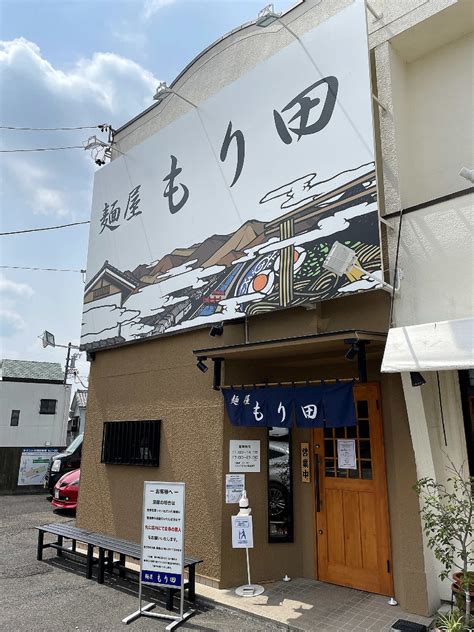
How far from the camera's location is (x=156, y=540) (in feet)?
17.7

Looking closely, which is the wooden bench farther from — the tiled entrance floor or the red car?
the red car

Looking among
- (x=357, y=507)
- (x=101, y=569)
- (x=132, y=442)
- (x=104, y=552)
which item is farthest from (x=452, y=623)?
(x=132, y=442)

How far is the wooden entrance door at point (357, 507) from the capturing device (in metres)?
5.75

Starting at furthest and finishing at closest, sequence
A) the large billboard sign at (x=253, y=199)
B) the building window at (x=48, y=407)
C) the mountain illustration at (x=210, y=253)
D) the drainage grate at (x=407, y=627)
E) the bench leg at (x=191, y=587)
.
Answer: the building window at (x=48, y=407), the mountain illustration at (x=210, y=253), the large billboard sign at (x=253, y=199), the bench leg at (x=191, y=587), the drainage grate at (x=407, y=627)

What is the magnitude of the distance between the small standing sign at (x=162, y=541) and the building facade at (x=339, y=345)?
1.04 m

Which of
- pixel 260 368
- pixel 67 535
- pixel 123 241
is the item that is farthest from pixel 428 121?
pixel 67 535

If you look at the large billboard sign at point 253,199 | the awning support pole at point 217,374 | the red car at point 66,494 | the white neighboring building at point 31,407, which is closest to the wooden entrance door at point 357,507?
the awning support pole at point 217,374

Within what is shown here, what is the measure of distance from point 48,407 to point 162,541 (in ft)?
72.8

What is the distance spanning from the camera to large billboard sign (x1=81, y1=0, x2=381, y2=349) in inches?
230

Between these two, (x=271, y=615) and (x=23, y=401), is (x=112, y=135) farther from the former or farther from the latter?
(x=23, y=401)

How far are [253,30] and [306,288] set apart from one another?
17.2 feet

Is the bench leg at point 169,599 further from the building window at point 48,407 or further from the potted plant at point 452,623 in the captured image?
the building window at point 48,407

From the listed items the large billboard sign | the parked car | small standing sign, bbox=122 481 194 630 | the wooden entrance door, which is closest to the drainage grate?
the wooden entrance door

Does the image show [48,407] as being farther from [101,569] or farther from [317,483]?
[317,483]
